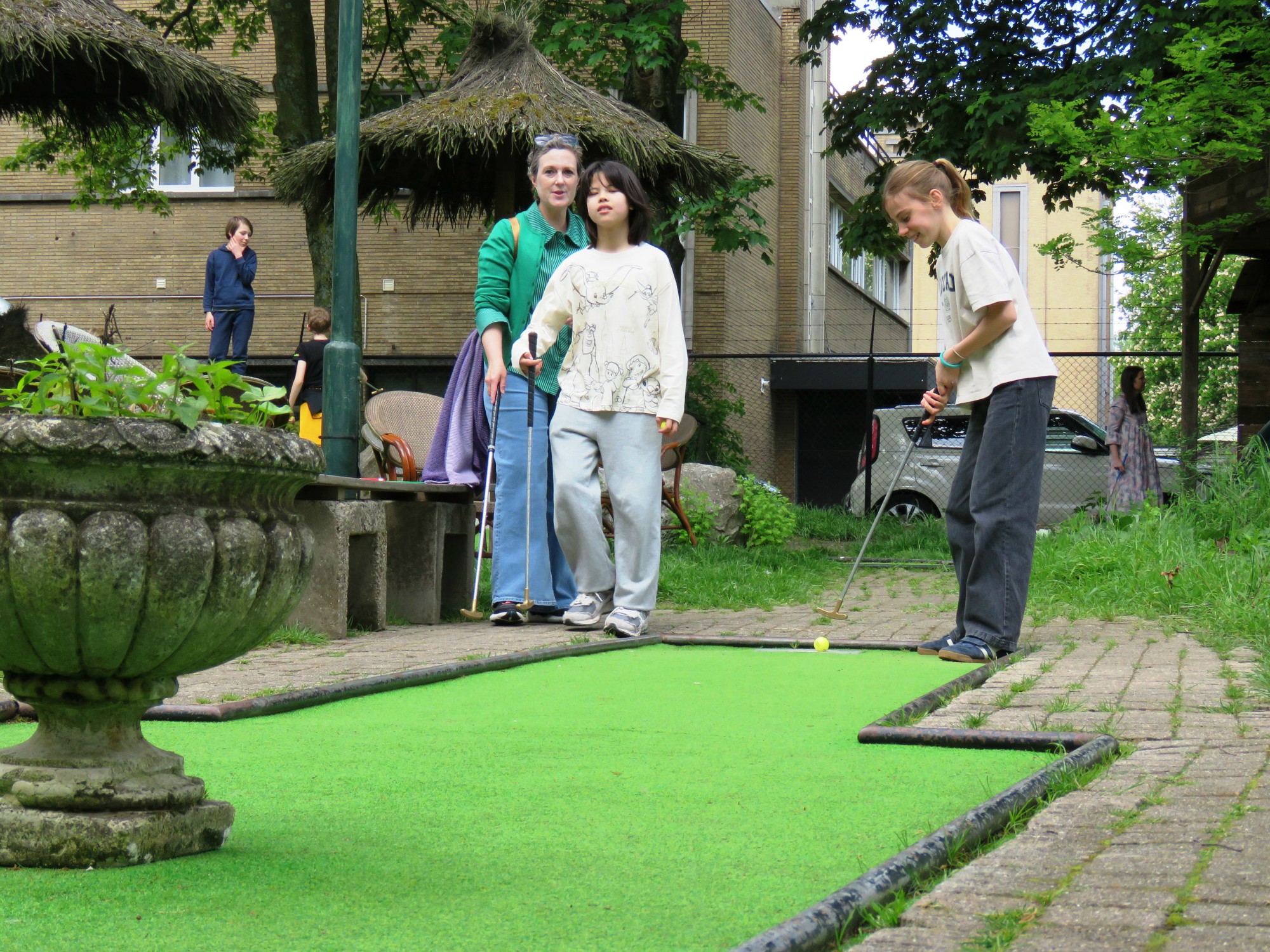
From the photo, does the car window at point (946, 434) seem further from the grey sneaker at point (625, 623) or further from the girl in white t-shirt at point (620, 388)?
the grey sneaker at point (625, 623)

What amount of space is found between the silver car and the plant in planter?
15951mm

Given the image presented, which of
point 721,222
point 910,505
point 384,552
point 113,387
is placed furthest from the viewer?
point 910,505

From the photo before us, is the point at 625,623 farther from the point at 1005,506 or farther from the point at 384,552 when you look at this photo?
the point at 1005,506

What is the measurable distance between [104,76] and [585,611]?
5.66m

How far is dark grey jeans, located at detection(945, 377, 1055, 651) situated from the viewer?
17.8ft

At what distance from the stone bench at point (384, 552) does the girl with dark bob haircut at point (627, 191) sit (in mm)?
1557

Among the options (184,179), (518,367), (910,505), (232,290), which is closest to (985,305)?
(518,367)

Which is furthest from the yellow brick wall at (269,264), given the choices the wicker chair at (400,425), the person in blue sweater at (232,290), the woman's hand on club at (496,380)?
the woman's hand on club at (496,380)

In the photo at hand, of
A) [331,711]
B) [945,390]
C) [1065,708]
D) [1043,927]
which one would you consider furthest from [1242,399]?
[1043,927]

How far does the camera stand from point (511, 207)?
33.7 feet

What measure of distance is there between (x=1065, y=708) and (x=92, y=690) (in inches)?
106

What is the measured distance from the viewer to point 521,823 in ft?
8.56

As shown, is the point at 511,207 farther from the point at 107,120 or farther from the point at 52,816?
the point at 52,816

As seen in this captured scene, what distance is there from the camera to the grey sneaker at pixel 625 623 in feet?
20.1
